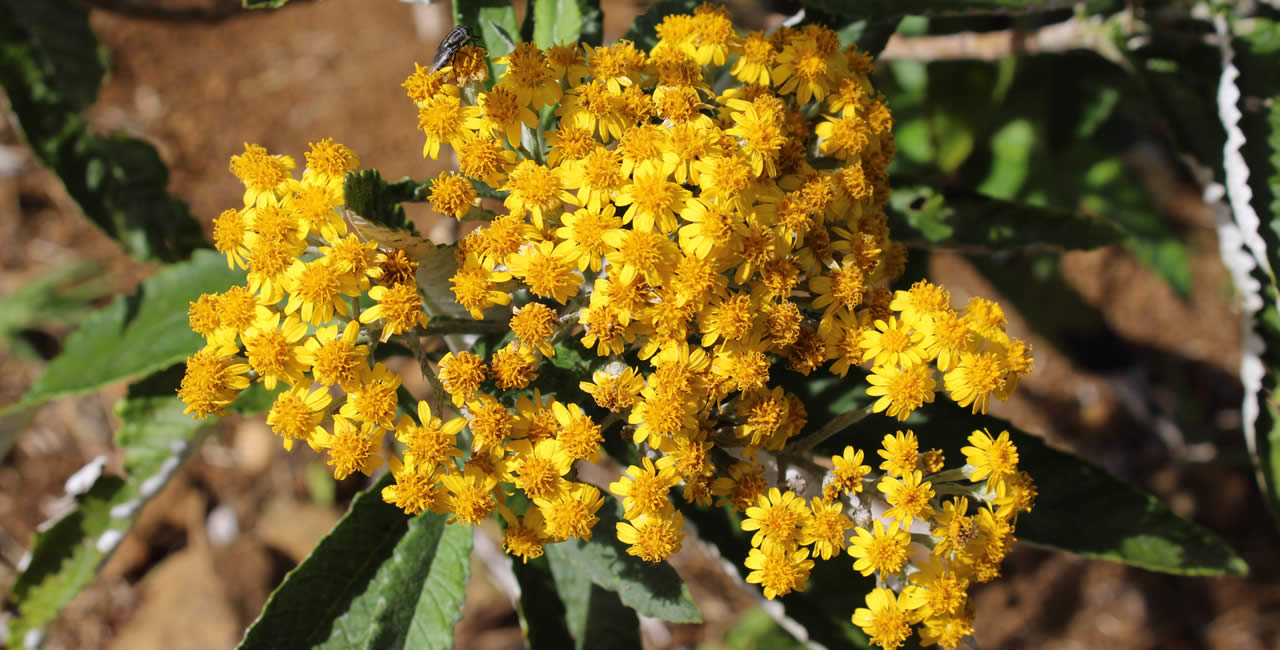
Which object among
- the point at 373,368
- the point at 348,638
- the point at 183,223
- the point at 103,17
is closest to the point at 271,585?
the point at 183,223

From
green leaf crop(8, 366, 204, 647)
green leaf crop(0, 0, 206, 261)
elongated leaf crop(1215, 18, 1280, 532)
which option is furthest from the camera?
green leaf crop(0, 0, 206, 261)

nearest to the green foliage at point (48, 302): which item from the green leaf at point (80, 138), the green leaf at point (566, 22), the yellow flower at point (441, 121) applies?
the green leaf at point (80, 138)

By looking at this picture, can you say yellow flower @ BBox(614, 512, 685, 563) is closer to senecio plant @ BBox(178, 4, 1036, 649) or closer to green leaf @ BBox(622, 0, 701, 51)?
senecio plant @ BBox(178, 4, 1036, 649)

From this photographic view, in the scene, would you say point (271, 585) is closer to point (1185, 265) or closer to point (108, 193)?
point (108, 193)

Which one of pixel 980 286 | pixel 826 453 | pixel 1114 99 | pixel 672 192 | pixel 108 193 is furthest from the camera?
pixel 980 286

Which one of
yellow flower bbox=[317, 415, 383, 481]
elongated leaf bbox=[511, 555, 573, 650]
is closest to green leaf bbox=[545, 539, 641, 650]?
elongated leaf bbox=[511, 555, 573, 650]
